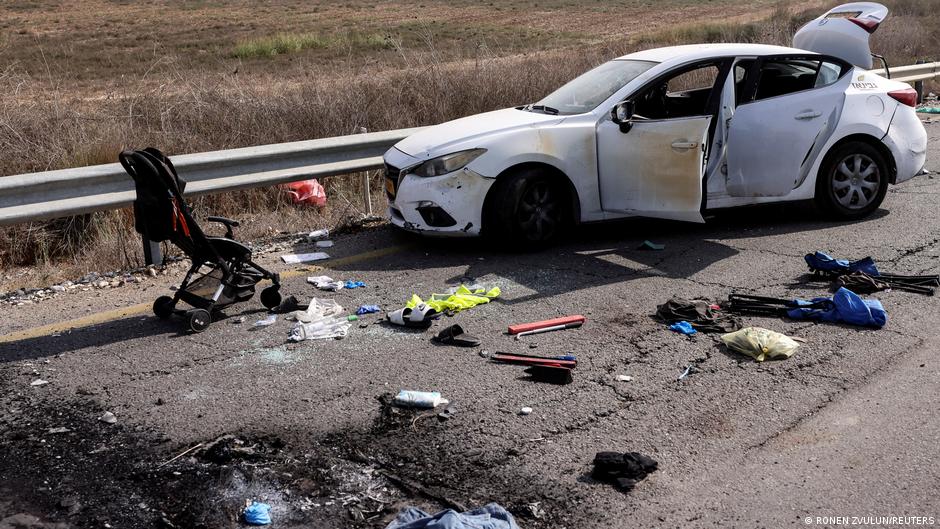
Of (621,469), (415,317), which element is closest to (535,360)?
(415,317)

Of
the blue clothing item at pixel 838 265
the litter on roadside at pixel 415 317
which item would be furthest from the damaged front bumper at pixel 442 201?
the blue clothing item at pixel 838 265

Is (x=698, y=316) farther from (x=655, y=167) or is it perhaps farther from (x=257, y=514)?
(x=257, y=514)

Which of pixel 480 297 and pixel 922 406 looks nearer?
pixel 922 406

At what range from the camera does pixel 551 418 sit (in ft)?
16.0

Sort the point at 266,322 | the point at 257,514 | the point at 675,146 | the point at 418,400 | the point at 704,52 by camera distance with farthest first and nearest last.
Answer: the point at 704,52, the point at 675,146, the point at 266,322, the point at 418,400, the point at 257,514

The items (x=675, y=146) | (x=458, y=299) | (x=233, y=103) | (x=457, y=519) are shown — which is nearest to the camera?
(x=457, y=519)

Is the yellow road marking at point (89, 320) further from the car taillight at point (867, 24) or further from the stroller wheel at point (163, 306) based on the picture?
the car taillight at point (867, 24)

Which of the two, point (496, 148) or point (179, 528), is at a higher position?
point (496, 148)

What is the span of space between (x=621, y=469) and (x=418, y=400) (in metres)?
1.21

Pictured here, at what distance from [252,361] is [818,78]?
5832 mm

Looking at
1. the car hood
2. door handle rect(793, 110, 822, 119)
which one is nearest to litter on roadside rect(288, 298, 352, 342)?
the car hood

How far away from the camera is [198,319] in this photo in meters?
6.18

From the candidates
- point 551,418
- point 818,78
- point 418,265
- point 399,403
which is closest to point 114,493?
point 399,403

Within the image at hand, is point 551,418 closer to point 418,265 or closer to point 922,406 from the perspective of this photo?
point 922,406
